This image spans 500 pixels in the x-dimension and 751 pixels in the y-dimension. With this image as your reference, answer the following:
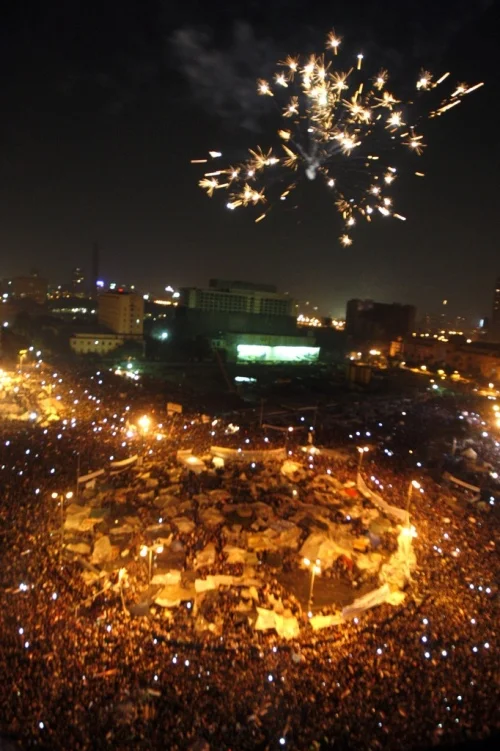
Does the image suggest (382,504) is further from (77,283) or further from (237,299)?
(77,283)

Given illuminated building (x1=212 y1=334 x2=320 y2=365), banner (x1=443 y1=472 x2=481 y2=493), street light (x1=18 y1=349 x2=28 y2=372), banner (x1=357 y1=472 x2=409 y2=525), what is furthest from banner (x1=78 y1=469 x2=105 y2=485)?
illuminated building (x1=212 y1=334 x2=320 y2=365)

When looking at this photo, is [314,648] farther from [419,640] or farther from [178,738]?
[178,738]

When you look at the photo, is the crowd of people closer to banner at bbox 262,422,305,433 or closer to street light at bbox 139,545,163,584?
street light at bbox 139,545,163,584

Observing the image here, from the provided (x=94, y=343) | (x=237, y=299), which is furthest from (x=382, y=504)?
(x=237, y=299)

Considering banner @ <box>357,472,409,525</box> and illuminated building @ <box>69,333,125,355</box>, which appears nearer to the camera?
banner @ <box>357,472,409,525</box>

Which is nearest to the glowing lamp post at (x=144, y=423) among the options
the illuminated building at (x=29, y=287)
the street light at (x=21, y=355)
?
the street light at (x=21, y=355)

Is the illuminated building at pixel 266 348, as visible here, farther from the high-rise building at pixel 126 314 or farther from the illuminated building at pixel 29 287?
the illuminated building at pixel 29 287
